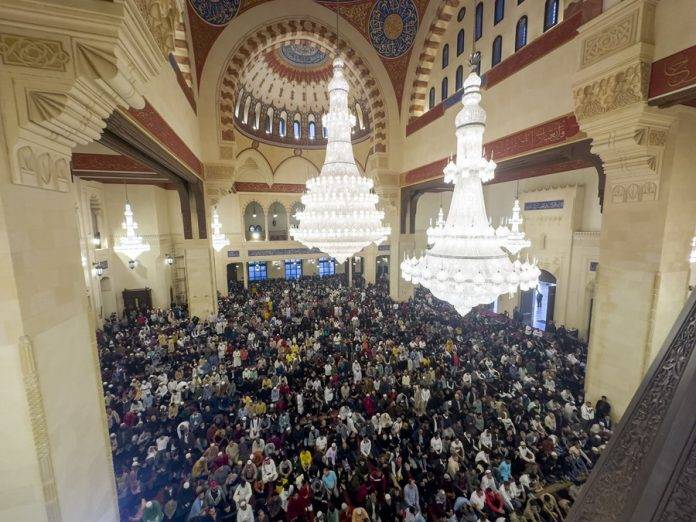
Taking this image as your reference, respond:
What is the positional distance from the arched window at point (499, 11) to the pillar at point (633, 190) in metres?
2.75

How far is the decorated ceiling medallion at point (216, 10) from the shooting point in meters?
6.19

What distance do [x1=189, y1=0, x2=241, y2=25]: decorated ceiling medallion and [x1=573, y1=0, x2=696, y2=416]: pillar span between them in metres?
6.49

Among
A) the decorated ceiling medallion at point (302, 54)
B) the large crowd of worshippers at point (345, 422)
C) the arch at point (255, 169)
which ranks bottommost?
the large crowd of worshippers at point (345, 422)

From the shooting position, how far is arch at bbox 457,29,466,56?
6.80 meters

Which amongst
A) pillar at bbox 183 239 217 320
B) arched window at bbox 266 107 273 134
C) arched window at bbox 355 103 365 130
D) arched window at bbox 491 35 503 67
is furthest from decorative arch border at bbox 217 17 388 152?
arched window at bbox 266 107 273 134

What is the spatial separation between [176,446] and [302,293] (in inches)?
283

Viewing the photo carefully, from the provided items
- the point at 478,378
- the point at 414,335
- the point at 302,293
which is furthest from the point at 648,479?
the point at 302,293

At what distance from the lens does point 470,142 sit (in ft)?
9.52

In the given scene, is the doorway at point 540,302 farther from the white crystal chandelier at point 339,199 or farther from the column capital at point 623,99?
the white crystal chandelier at point 339,199

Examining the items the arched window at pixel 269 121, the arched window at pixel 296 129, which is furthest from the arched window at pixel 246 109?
the arched window at pixel 296 129

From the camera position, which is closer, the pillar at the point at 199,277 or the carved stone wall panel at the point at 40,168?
the carved stone wall panel at the point at 40,168

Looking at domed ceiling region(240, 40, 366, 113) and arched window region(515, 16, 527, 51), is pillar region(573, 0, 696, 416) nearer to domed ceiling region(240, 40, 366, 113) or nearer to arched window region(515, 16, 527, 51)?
arched window region(515, 16, 527, 51)

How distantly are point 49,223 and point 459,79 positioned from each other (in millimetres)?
7770

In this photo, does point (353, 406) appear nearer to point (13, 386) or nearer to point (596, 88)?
point (13, 386)
